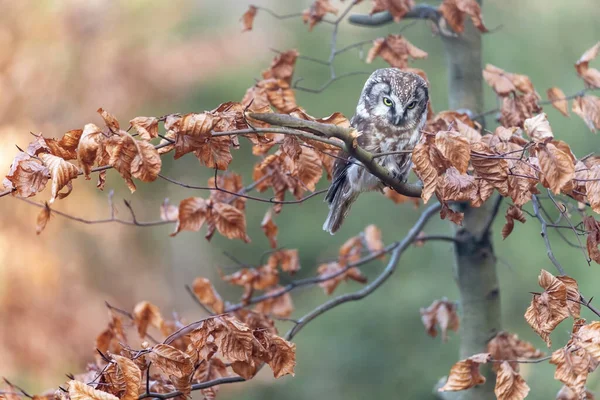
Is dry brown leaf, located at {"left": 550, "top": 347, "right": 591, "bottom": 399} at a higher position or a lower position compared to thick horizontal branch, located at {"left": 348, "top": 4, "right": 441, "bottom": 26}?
lower

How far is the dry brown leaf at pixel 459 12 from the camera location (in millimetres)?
2656

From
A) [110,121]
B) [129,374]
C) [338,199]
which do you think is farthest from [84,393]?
[338,199]

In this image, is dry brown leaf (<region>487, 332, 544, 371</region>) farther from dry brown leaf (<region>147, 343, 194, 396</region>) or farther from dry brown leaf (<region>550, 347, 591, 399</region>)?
dry brown leaf (<region>147, 343, 194, 396</region>)

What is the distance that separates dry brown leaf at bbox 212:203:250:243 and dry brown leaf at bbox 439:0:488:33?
3.39 ft

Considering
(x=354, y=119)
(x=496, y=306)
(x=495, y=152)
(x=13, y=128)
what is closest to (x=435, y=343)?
(x=496, y=306)

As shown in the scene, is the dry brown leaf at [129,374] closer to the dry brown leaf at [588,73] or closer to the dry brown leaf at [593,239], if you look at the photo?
the dry brown leaf at [593,239]

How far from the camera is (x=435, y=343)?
5.31 m

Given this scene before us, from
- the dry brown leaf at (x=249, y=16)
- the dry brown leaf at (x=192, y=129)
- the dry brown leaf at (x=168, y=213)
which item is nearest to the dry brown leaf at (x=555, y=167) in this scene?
the dry brown leaf at (x=192, y=129)

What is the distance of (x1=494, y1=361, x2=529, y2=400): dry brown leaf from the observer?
1899 mm

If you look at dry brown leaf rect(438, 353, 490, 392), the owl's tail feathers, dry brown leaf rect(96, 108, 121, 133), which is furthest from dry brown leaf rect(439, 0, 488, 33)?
dry brown leaf rect(96, 108, 121, 133)

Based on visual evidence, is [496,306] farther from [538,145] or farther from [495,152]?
[538,145]

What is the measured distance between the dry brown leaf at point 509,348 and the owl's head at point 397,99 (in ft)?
2.70

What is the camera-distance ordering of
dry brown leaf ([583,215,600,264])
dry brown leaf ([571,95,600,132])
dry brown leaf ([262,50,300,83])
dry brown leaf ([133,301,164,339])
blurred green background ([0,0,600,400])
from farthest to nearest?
blurred green background ([0,0,600,400]) → dry brown leaf ([262,50,300,83]) → dry brown leaf ([133,301,164,339]) → dry brown leaf ([571,95,600,132]) → dry brown leaf ([583,215,600,264])

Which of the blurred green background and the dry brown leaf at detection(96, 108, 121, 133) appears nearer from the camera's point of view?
the dry brown leaf at detection(96, 108, 121, 133)
